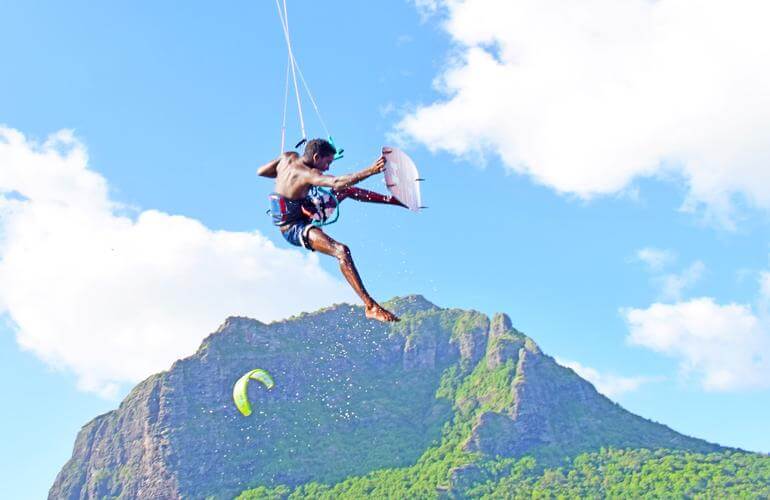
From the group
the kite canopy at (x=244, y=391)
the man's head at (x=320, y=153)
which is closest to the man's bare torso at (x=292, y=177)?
the man's head at (x=320, y=153)

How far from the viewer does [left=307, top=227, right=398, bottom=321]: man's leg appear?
1365 centimetres

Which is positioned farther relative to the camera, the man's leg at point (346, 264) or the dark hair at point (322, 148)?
the dark hair at point (322, 148)

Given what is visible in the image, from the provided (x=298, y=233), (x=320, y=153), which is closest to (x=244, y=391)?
(x=298, y=233)

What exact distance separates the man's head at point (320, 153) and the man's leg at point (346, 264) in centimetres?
94

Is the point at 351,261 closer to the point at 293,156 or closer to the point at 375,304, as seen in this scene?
the point at 375,304

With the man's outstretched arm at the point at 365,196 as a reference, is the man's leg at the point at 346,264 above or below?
below

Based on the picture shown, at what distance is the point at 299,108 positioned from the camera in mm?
13898

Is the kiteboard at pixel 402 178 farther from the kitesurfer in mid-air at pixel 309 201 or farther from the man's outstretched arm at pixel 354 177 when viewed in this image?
the kitesurfer in mid-air at pixel 309 201

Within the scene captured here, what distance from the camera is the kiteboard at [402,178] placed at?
12508 mm

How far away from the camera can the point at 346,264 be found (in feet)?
44.7

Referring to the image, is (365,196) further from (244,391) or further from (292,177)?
(244,391)

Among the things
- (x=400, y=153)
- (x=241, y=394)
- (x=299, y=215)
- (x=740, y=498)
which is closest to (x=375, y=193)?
(x=299, y=215)

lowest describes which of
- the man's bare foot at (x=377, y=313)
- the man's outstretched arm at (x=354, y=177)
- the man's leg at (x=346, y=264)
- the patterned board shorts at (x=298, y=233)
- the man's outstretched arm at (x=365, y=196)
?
the man's bare foot at (x=377, y=313)

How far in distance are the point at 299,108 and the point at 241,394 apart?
42.9ft
